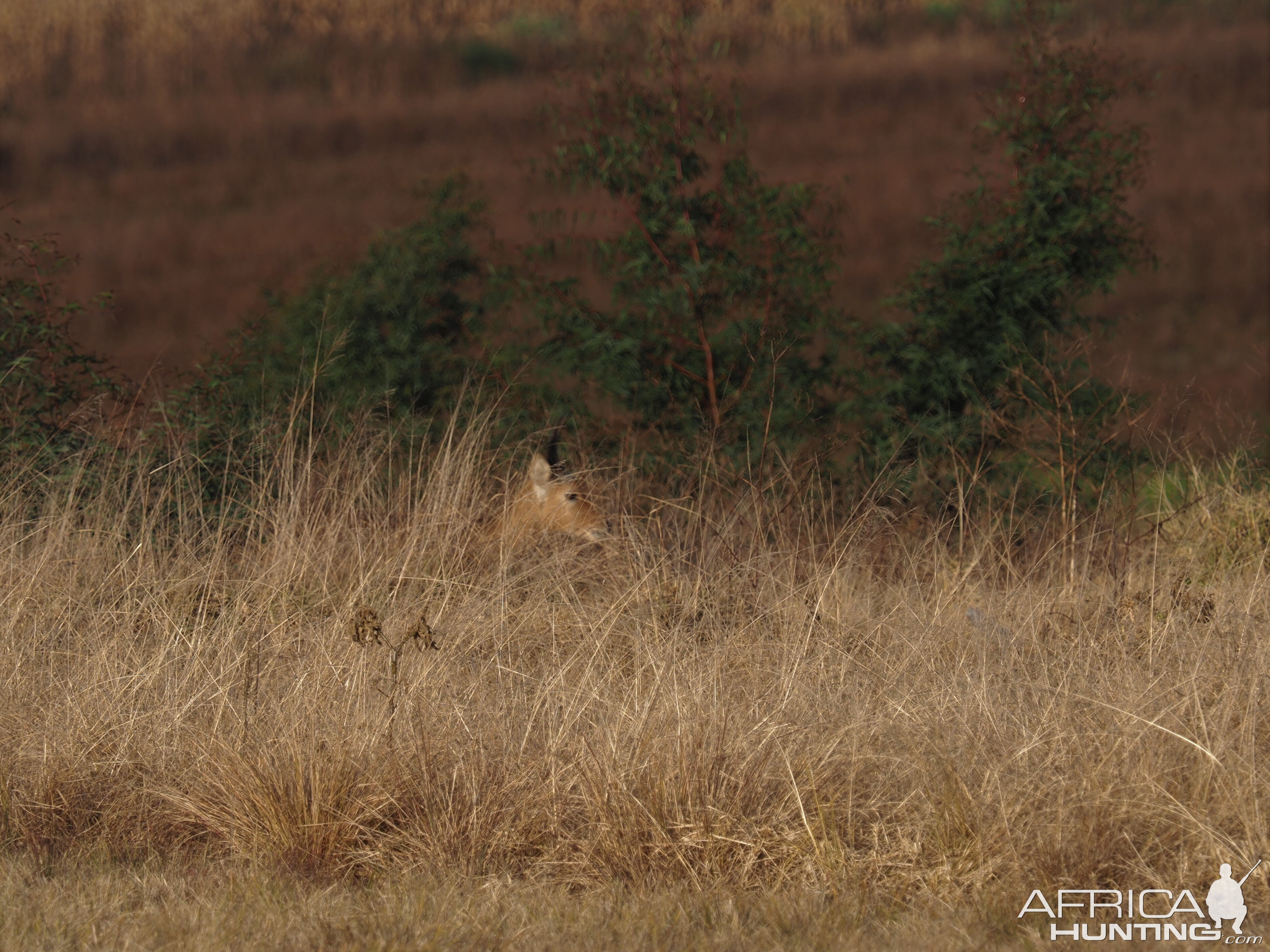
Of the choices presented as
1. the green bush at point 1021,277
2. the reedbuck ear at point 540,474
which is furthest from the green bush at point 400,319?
the green bush at point 1021,277

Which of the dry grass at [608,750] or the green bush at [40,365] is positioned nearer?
the dry grass at [608,750]

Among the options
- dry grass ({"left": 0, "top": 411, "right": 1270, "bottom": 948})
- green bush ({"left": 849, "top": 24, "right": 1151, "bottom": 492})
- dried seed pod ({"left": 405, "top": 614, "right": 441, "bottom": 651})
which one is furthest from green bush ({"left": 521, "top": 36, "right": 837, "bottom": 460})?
dried seed pod ({"left": 405, "top": 614, "right": 441, "bottom": 651})

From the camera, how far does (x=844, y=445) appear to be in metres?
6.70

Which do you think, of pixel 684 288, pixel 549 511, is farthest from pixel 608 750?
pixel 684 288

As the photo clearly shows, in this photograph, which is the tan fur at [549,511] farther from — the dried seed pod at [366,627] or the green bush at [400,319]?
the green bush at [400,319]

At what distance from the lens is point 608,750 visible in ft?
12.0

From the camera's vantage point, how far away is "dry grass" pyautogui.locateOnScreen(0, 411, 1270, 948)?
3244 millimetres

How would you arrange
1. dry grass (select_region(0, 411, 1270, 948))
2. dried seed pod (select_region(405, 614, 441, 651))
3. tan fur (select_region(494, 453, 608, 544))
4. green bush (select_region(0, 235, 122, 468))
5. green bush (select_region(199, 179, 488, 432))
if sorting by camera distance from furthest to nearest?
green bush (select_region(199, 179, 488, 432)) → green bush (select_region(0, 235, 122, 468)) → tan fur (select_region(494, 453, 608, 544)) → dried seed pod (select_region(405, 614, 441, 651)) → dry grass (select_region(0, 411, 1270, 948))

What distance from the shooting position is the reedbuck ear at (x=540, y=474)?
633 cm

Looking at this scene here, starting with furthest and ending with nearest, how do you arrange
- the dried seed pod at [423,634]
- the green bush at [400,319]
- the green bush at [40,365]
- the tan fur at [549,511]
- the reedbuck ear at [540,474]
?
the green bush at [400,319]
the green bush at [40,365]
the reedbuck ear at [540,474]
the tan fur at [549,511]
the dried seed pod at [423,634]

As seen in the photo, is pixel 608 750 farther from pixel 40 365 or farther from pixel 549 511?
pixel 40 365

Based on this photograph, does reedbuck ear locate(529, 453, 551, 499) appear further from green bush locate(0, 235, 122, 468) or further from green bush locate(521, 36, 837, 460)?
green bush locate(0, 235, 122, 468)

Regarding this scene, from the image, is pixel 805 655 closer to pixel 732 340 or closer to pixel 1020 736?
pixel 1020 736

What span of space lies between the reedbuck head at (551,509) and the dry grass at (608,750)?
1.43ft
